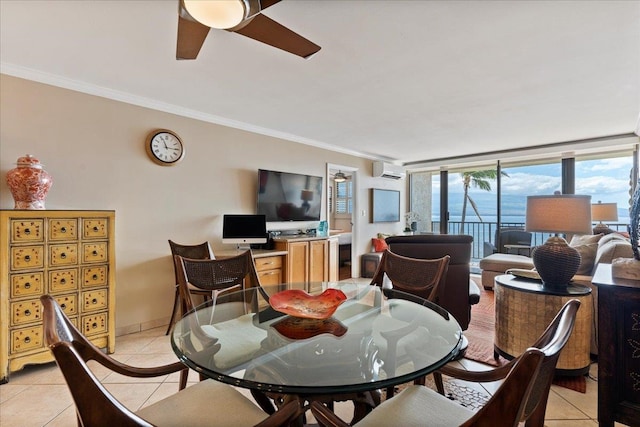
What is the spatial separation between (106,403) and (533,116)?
4440 millimetres

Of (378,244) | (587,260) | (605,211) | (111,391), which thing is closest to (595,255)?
(587,260)

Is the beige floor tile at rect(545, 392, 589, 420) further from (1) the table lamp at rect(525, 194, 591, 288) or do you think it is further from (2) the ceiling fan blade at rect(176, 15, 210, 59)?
(2) the ceiling fan blade at rect(176, 15, 210, 59)

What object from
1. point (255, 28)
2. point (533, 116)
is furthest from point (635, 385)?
point (533, 116)

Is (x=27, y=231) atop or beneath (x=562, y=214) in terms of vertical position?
beneath

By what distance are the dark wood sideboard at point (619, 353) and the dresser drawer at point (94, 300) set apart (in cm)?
341

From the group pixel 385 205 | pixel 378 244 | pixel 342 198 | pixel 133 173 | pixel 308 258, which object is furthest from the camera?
pixel 342 198

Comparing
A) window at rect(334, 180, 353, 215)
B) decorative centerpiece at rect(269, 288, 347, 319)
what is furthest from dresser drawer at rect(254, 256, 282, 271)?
window at rect(334, 180, 353, 215)

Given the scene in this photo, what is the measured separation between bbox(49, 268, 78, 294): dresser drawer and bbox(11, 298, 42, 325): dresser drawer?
13cm

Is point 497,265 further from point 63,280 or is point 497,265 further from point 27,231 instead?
point 27,231

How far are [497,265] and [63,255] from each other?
5.19 m

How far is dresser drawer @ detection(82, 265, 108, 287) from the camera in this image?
2.54 metres

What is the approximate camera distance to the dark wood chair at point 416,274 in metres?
2.00

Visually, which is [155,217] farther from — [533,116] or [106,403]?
[533,116]

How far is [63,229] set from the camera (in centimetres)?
241
